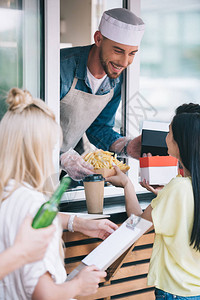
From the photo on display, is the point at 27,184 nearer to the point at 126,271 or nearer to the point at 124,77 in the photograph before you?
the point at 126,271

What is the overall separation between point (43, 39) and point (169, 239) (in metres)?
1.17

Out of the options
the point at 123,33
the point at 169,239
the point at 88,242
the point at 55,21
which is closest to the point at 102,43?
the point at 123,33

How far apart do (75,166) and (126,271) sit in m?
0.61

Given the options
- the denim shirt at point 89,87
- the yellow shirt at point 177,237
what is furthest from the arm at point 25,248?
the denim shirt at point 89,87

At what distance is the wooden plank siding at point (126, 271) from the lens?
6.31ft

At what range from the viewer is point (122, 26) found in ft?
7.50

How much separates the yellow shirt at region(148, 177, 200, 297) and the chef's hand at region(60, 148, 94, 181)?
0.59m

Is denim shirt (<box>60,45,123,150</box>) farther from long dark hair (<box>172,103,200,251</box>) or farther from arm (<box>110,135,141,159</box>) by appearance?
long dark hair (<box>172,103,200,251</box>)

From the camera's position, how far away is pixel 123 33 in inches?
90.1

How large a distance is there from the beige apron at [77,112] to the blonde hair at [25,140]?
1212 millimetres

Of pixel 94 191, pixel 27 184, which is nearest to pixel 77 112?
pixel 94 191

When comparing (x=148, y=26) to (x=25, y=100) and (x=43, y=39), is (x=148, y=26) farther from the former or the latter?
(x=25, y=100)

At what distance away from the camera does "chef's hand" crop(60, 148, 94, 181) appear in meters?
2.07

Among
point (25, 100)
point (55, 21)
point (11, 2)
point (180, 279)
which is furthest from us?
point (55, 21)
